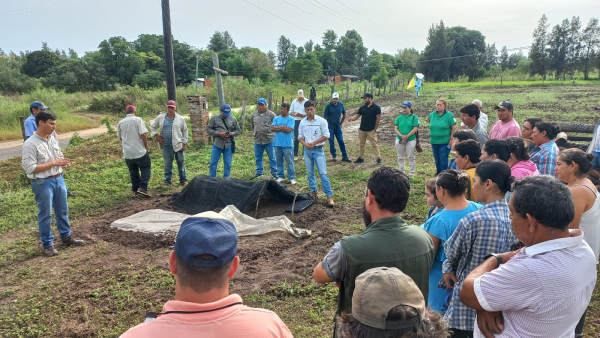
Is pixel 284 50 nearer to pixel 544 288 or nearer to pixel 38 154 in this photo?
pixel 38 154

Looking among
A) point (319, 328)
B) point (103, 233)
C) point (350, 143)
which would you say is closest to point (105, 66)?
point (350, 143)

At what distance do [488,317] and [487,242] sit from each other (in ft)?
2.01

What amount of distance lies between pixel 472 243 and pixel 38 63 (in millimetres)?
45509

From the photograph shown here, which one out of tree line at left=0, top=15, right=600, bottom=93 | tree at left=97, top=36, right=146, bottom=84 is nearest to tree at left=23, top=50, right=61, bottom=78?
tree line at left=0, top=15, right=600, bottom=93

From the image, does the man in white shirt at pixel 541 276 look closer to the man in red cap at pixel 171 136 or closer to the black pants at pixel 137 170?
the black pants at pixel 137 170

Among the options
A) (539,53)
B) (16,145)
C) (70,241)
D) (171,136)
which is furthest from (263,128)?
(539,53)

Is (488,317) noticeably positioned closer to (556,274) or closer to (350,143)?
(556,274)

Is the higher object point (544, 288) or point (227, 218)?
point (544, 288)

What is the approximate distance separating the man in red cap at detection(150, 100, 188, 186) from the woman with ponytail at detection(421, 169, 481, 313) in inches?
255

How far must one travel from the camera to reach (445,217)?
2.51 meters

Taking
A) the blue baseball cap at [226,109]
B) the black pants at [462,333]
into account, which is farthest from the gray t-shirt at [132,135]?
the black pants at [462,333]

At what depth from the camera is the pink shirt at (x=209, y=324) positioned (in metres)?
1.18

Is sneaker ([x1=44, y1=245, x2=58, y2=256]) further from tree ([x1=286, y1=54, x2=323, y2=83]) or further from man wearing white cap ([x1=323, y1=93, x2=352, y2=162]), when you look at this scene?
tree ([x1=286, y1=54, x2=323, y2=83])

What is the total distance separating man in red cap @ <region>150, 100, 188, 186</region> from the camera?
7.95 m
